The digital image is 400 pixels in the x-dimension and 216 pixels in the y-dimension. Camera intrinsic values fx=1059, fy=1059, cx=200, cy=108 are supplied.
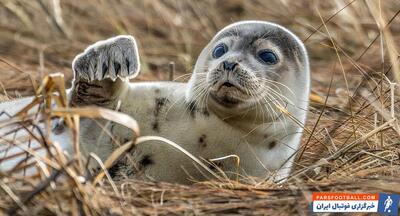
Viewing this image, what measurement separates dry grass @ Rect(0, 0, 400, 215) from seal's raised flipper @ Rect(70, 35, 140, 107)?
0.74 feet

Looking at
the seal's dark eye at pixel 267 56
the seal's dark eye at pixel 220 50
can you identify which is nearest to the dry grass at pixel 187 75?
the seal's dark eye at pixel 267 56

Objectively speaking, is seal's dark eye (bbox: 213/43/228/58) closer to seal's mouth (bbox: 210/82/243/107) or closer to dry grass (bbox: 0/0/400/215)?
seal's mouth (bbox: 210/82/243/107)

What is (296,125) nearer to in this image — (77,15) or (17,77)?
(17,77)

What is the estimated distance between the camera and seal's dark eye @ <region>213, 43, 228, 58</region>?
5.47 meters

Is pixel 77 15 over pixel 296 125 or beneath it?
over

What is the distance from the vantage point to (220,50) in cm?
550

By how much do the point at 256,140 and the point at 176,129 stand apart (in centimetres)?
41

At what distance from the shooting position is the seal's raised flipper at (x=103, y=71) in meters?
5.20

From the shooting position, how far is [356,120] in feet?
19.6

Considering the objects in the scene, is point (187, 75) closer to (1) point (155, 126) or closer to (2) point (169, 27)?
(1) point (155, 126)

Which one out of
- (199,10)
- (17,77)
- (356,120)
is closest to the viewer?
(356,120)

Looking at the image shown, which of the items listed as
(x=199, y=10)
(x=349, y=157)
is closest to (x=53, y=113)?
(x=349, y=157)

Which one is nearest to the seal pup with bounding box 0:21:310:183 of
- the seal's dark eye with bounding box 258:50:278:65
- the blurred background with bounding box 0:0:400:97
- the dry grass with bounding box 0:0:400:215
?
the seal's dark eye with bounding box 258:50:278:65

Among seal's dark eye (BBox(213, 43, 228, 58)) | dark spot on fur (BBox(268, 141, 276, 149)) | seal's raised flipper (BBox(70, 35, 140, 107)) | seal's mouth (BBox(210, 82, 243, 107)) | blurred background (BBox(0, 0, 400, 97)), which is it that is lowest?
dark spot on fur (BBox(268, 141, 276, 149))
